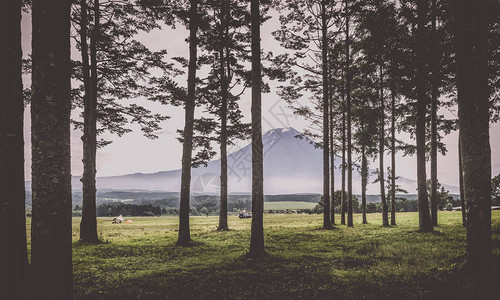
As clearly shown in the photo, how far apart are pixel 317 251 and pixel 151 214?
237 ft

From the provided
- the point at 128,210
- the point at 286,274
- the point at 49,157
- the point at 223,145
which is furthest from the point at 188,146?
the point at 128,210

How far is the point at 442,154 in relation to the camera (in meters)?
18.1

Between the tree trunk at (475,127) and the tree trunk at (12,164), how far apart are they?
8088mm

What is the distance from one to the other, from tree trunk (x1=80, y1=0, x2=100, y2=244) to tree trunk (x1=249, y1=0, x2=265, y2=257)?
7692 millimetres

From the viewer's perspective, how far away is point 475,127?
5512mm

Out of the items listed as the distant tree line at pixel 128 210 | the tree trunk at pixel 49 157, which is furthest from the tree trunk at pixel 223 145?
the distant tree line at pixel 128 210

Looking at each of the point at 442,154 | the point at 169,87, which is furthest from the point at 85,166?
the point at 442,154

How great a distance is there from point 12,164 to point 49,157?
460 millimetres

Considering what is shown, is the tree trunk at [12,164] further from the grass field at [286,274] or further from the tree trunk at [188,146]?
the tree trunk at [188,146]

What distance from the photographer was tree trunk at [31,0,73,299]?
3879 mm

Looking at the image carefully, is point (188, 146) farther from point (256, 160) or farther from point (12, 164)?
point (12, 164)

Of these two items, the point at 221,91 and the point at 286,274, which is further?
the point at 221,91

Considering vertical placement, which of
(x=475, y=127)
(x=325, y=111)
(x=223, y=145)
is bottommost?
(x=475, y=127)

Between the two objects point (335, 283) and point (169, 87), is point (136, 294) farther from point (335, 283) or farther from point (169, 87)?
point (169, 87)
